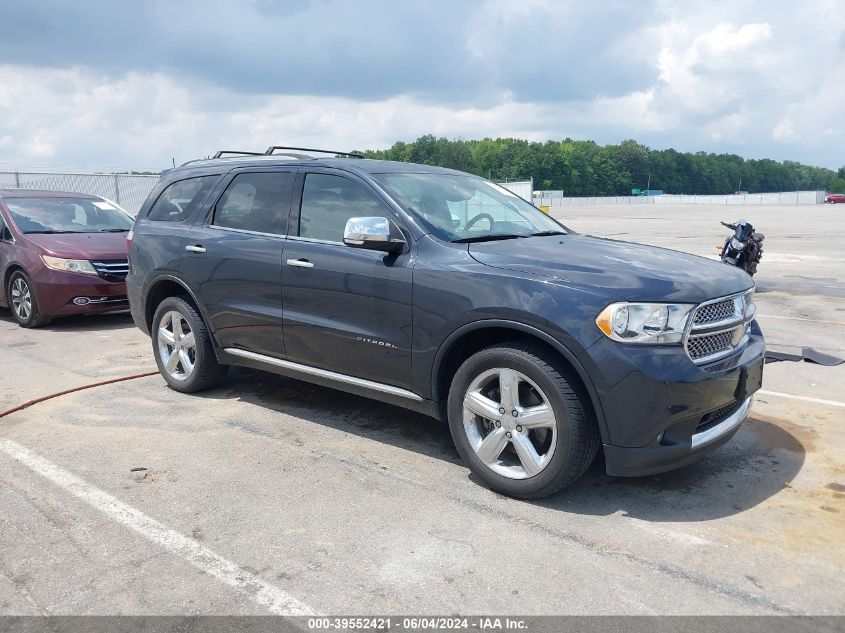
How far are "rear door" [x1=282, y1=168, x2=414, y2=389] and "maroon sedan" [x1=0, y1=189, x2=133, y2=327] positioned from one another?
5203mm

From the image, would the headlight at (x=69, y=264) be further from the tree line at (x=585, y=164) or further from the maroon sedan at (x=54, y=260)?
the tree line at (x=585, y=164)

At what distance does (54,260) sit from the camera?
29.9 feet

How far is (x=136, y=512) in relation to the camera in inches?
153

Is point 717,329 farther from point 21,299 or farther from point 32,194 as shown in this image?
point 32,194

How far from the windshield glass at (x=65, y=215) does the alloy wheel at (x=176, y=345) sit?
4847 millimetres

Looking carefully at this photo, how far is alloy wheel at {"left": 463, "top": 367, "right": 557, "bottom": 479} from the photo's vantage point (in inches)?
151

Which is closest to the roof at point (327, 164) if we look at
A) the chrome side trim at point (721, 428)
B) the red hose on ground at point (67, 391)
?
the red hose on ground at point (67, 391)

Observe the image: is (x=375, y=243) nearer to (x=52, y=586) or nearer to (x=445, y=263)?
(x=445, y=263)

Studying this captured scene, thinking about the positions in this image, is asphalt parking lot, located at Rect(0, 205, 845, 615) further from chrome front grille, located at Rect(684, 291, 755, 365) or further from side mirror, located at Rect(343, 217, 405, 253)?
side mirror, located at Rect(343, 217, 405, 253)

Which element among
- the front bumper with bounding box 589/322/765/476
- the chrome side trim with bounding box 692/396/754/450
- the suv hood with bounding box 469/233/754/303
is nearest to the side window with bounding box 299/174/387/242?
the suv hood with bounding box 469/233/754/303

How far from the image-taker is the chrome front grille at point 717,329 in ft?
12.1

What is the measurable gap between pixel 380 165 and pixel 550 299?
77.0 inches

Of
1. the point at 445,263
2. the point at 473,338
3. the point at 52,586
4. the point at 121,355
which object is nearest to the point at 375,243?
the point at 445,263

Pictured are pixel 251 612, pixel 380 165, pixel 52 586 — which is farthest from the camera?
pixel 380 165
